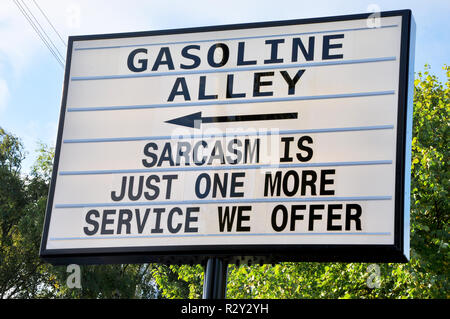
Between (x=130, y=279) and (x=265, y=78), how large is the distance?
95.9 ft

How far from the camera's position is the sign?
473 centimetres

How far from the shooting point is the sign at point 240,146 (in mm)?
4730

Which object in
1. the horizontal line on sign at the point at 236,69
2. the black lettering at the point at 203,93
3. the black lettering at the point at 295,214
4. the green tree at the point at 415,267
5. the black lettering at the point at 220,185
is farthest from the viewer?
the green tree at the point at 415,267

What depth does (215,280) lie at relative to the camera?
4770mm

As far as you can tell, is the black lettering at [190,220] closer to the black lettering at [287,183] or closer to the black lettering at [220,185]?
the black lettering at [220,185]

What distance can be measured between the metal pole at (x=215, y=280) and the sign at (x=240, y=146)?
106mm

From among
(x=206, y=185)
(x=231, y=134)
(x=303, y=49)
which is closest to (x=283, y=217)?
(x=206, y=185)

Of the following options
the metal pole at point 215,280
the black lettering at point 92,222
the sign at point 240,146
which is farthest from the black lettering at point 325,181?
the black lettering at point 92,222

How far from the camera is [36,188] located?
3459 centimetres

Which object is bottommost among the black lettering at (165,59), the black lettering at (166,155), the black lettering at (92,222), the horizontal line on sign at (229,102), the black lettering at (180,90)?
the black lettering at (92,222)

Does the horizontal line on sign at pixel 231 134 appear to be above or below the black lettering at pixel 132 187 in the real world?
above

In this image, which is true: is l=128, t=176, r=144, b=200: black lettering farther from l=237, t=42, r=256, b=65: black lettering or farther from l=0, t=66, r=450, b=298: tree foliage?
l=0, t=66, r=450, b=298: tree foliage

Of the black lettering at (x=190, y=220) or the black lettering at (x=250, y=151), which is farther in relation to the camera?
the black lettering at (x=250, y=151)
